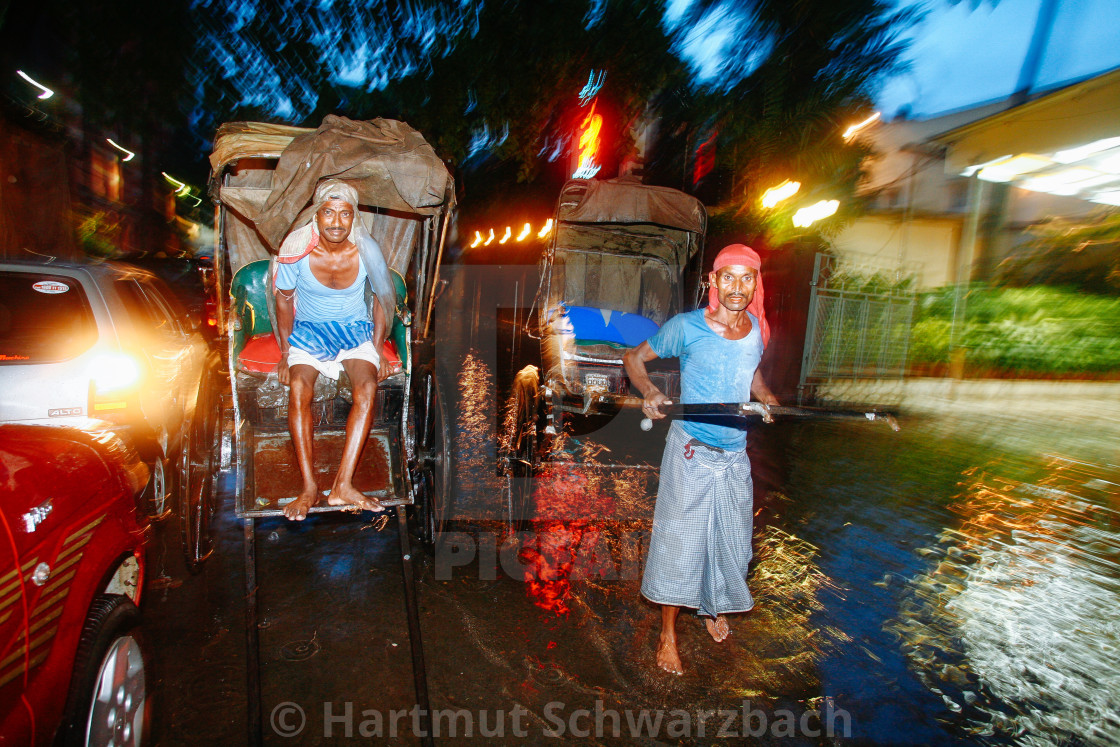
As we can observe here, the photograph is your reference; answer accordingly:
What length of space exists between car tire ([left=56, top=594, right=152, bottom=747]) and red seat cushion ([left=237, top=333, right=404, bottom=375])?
68.1 inches

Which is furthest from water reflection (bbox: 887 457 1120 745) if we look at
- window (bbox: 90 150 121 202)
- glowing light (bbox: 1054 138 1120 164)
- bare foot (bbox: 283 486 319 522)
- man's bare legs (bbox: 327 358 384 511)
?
window (bbox: 90 150 121 202)

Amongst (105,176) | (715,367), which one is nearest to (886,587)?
(715,367)

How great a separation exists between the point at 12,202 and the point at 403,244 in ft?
24.8

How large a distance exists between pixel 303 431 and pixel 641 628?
7.32ft

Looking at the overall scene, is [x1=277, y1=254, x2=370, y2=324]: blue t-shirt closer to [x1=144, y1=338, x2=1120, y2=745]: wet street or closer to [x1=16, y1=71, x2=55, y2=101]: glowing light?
[x1=144, y1=338, x2=1120, y2=745]: wet street

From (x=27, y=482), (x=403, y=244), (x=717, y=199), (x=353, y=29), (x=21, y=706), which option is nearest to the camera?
(x=21, y=706)

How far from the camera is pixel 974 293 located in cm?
1124

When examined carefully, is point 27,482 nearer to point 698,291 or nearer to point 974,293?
point 698,291

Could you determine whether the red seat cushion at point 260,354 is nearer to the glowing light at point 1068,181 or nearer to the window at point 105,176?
the glowing light at point 1068,181

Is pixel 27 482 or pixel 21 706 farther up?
pixel 27 482

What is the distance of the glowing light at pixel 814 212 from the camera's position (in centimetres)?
929

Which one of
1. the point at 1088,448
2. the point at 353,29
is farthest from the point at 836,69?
the point at 353,29

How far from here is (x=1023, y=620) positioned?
3545mm

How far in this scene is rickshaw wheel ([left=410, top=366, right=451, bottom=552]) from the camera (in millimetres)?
3970
